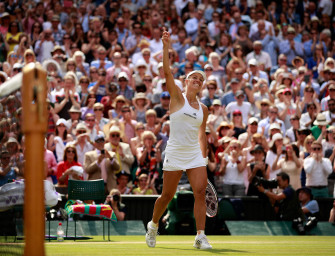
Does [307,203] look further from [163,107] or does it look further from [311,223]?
[163,107]

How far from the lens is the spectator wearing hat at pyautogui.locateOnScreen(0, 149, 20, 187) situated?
23.7 feet

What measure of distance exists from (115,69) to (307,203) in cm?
A: 683

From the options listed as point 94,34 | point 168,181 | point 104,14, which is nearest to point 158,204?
point 168,181

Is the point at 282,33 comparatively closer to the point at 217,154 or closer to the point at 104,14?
the point at 104,14

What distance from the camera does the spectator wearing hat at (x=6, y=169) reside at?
7238 mm

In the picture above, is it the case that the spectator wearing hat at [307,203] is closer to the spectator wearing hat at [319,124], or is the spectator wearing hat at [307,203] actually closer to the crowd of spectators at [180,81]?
the crowd of spectators at [180,81]

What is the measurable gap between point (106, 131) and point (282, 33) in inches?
354

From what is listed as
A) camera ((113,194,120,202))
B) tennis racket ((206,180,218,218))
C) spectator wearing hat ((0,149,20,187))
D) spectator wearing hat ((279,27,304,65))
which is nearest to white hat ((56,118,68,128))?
camera ((113,194,120,202))

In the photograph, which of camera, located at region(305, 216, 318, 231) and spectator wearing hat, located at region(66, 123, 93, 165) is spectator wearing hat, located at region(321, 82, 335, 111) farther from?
spectator wearing hat, located at region(66, 123, 93, 165)

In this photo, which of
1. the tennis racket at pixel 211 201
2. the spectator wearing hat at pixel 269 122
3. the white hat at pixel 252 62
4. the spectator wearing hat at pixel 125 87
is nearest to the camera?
the tennis racket at pixel 211 201

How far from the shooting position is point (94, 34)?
69.6 feet

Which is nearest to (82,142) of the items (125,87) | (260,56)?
(125,87)

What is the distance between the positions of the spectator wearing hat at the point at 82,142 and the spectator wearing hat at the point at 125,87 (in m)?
2.81

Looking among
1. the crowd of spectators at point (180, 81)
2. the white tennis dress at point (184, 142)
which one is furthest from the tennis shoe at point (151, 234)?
the crowd of spectators at point (180, 81)
